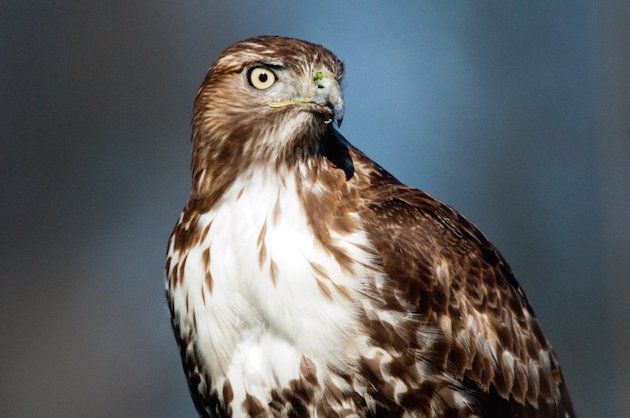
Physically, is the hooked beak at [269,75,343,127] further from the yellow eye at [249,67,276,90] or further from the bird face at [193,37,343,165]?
the yellow eye at [249,67,276,90]

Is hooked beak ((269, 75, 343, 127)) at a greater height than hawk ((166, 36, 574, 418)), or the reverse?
hooked beak ((269, 75, 343, 127))

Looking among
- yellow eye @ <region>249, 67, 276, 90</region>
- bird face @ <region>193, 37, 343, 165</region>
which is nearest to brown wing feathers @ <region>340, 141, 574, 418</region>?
bird face @ <region>193, 37, 343, 165</region>

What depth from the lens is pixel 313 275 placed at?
15.6ft

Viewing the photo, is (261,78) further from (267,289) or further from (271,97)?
(267,289)

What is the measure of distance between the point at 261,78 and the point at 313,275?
862mm

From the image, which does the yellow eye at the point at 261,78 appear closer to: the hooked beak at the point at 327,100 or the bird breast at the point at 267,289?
the hooked beak at the point at 327,100

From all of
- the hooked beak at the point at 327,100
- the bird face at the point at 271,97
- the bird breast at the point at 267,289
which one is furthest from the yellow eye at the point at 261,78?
the bird breast at the point at 267,289

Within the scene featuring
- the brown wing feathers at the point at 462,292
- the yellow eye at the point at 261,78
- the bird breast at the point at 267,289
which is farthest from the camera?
the yellow eye at the point at 261,78

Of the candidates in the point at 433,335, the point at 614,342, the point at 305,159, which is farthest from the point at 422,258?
the point at 614,342

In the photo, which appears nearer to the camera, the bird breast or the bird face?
the bird breast

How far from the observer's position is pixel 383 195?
5027 millimetres

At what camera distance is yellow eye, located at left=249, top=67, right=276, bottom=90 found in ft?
16.5

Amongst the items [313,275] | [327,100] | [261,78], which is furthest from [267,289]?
[261,78]

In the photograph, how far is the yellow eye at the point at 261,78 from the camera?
5.02 m
